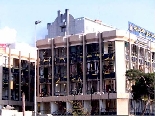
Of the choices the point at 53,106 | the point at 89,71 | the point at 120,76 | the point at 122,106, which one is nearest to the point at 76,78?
the point at 89,71

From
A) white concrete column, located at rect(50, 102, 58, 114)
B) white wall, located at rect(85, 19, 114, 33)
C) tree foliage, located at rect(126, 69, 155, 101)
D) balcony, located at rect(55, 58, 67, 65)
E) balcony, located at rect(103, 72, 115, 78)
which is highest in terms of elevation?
white wall, located at rect(85, 19, 114, 33)

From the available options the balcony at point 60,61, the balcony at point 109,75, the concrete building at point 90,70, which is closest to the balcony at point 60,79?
the concrete building at point 90,70

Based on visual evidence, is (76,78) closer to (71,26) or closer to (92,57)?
(92,57)

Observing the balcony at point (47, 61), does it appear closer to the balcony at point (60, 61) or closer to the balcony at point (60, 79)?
the balcony at point (60, 61)

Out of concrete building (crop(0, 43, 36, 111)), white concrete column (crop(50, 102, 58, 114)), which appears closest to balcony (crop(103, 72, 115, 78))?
white concrete column (crop(50, 102, 58, 114))

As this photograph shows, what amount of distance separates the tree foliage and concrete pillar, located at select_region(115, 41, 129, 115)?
1.79 m

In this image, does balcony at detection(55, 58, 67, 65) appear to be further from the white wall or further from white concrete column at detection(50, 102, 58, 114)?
the white wall

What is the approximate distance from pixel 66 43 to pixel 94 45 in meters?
5.20

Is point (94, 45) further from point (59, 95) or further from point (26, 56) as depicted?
point (26, 56)

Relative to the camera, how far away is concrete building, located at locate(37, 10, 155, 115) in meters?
60.9

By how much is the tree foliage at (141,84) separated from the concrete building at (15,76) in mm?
22645

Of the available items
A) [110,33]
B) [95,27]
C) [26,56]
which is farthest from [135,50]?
[26,56]

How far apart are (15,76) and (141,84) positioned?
25.8 metres

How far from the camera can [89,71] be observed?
63031 millimetres
